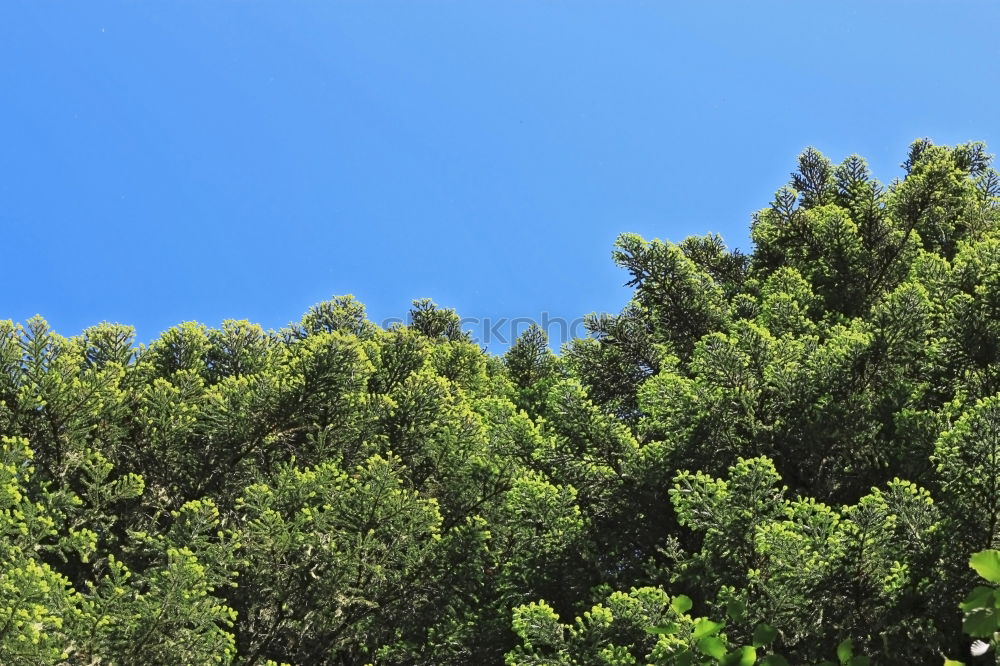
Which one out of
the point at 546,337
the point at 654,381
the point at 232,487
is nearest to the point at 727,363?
the point at 654,381

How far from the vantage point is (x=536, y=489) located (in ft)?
26.5

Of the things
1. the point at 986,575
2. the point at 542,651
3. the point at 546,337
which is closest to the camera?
the point at 986,575

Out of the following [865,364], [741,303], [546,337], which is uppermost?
[546,337]

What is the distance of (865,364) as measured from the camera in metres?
8.16

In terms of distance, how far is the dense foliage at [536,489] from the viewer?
6133 millimetres

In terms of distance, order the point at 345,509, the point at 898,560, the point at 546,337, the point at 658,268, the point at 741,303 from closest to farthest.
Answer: the point at 898,560, the point at 345,509, the point at 658,268, the point at 741,303, the point at 546,337

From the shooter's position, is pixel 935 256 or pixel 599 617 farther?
pixel 935 256

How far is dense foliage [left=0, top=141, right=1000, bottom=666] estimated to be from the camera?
613cm

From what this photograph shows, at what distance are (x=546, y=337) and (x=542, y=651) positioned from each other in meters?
7.68

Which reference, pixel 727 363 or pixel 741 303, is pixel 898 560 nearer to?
pixel 727 363

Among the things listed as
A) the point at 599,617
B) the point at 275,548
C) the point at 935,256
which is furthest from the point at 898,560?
the point at 275,548

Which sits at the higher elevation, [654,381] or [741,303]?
[741,303]

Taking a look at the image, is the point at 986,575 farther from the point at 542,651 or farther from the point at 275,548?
the point at 275,548

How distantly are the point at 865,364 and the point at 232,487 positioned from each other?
6972mm
